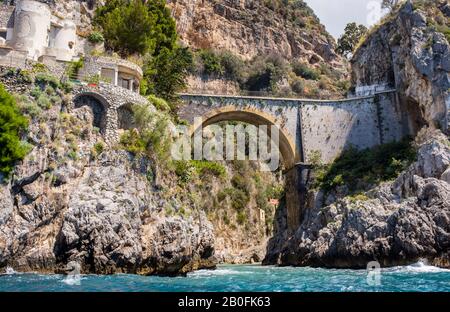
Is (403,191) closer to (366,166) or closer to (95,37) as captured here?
(366,166)

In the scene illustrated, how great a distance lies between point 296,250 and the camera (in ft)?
102

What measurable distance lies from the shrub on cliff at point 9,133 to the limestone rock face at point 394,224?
17.0 metres

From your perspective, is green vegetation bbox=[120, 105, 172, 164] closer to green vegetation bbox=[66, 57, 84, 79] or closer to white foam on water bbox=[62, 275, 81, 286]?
green vegetation bbox=[66, 57, 84, 79]

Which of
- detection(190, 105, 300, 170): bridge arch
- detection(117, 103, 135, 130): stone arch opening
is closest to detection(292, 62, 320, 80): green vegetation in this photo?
detection(190, 105, 300, 170): bridge arch

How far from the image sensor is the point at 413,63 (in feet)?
101

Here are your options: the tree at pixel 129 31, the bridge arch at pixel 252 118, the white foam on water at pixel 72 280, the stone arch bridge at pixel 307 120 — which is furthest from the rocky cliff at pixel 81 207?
the tree at pixel 129 31

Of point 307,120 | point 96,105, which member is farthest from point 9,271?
point 307,120

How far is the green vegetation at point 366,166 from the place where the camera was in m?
29.9

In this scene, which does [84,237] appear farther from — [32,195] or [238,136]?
[238,136]

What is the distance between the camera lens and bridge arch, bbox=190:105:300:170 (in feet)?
112

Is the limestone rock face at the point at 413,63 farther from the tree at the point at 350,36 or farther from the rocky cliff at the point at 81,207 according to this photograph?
the tree at the point at 350,36

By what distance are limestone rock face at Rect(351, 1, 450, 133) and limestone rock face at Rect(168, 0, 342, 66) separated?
2271cm

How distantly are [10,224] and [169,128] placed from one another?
10.5 metres
